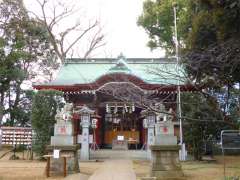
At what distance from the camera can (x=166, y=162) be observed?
39.2 feet

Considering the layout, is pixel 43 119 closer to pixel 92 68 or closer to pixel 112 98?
pixel 112 98

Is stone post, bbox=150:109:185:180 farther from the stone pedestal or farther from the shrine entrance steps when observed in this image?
the shrine entrance steps

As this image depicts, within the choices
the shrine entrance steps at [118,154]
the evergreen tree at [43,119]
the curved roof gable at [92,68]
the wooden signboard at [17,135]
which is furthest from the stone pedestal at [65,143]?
the curved roof gable at [92,68]

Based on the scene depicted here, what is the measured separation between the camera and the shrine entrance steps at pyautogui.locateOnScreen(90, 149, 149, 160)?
2058 cm

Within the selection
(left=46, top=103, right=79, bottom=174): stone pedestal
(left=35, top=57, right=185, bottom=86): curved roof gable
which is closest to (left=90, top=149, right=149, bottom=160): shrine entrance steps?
(left=35, top=57, right=185, bottom=86): curved roof gable

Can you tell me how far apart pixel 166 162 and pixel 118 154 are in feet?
30.9

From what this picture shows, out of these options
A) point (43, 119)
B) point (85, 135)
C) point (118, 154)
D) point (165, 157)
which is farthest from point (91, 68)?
point (165, 157)

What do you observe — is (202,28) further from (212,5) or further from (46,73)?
(46,73)

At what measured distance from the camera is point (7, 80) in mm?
28750

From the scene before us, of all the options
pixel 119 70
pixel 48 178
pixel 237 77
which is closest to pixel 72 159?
pixel 48 178

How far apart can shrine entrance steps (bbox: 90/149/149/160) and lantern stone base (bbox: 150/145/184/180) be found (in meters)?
8.31

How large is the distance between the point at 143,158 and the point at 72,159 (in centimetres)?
768

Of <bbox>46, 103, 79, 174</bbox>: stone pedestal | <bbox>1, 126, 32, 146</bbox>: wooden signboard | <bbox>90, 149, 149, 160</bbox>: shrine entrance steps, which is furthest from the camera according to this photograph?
<bbox>1, 126, 32, 146</bbox>: wooden signboard

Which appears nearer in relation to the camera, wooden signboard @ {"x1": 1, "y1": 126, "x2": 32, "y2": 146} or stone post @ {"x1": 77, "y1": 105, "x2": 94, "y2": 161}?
stone post @ {"x1": 77, "y1": 105, "x2": 94, "y2": 161}
